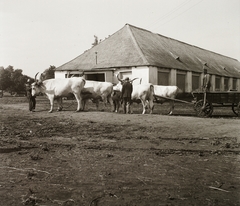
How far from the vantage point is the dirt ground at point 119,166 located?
346cm

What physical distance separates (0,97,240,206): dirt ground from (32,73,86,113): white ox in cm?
518

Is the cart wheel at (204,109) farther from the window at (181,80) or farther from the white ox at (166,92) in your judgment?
the window at (181,80)

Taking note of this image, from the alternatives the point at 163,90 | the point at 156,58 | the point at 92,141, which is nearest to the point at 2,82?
the point at 156,58

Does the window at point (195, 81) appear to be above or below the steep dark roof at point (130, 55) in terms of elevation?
below

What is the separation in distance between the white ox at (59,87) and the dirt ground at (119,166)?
5.18m

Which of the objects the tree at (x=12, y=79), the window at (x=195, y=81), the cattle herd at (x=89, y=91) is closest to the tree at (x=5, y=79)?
the tree at (x=12, y=79)

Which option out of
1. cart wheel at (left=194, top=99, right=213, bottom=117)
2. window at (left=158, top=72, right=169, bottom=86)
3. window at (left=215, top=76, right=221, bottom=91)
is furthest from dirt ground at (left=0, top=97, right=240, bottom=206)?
window at (left=215, top=76, right=221, bottom=91)

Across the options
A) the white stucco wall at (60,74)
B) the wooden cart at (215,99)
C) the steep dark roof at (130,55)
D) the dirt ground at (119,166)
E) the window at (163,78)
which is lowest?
the dirt ground at (119,166)

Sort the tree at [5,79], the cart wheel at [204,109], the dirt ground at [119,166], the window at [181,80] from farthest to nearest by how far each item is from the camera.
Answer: the tree at [5,79]
the window at [181,80]
the cart wheel at [204,109]
the dirt ground at [119,166]

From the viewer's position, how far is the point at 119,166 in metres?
4.73

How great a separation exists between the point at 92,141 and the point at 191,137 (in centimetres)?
285

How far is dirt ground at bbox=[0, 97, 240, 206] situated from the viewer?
3.46m

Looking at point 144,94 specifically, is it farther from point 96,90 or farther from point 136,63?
point 136,63

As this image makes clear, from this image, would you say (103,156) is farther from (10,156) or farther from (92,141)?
(10,156)
